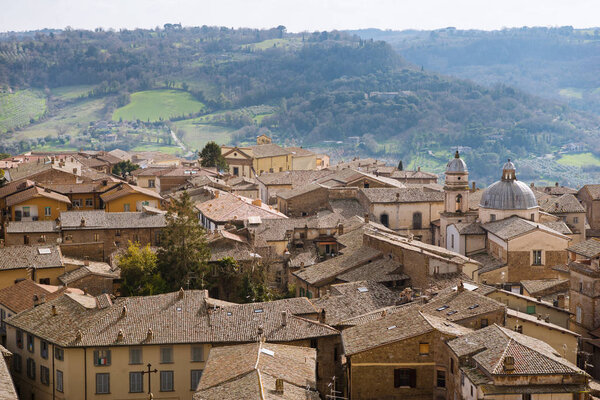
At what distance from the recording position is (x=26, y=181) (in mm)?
69688

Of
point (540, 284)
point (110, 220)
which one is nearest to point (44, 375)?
point (110, 220)

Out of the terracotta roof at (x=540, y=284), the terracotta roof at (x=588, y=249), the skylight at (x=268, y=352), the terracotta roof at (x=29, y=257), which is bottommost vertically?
the terracotta roof at (x=540, y=284)

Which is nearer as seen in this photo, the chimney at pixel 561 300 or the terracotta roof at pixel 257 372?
the terracotta roof at pixel 257 372

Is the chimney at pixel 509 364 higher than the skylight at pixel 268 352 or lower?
higher

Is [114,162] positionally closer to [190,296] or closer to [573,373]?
[190,296]

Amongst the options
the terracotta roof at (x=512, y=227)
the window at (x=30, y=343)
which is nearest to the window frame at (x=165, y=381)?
the window at (x=30, y=343)

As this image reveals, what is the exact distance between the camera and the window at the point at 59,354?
39.5 m

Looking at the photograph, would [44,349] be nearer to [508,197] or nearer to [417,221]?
[508,197]

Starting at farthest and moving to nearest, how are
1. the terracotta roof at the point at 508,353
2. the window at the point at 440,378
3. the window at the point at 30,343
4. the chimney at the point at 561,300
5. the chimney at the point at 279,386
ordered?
1. the chimney at the point at 561,300
2. the window at the point at 30,343
3. the window at the point at 440,378
4. the chimney at the point at 279,386
5. the terracotta roof at the point at 508,353

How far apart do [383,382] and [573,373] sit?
7.76 m

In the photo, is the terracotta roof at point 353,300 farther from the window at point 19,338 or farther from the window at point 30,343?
the window at point 19,338

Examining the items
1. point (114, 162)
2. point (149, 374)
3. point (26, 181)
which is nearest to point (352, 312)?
point (149, 374)

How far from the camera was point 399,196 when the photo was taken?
69875 mm

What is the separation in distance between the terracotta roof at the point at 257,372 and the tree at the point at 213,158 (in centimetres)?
6637
